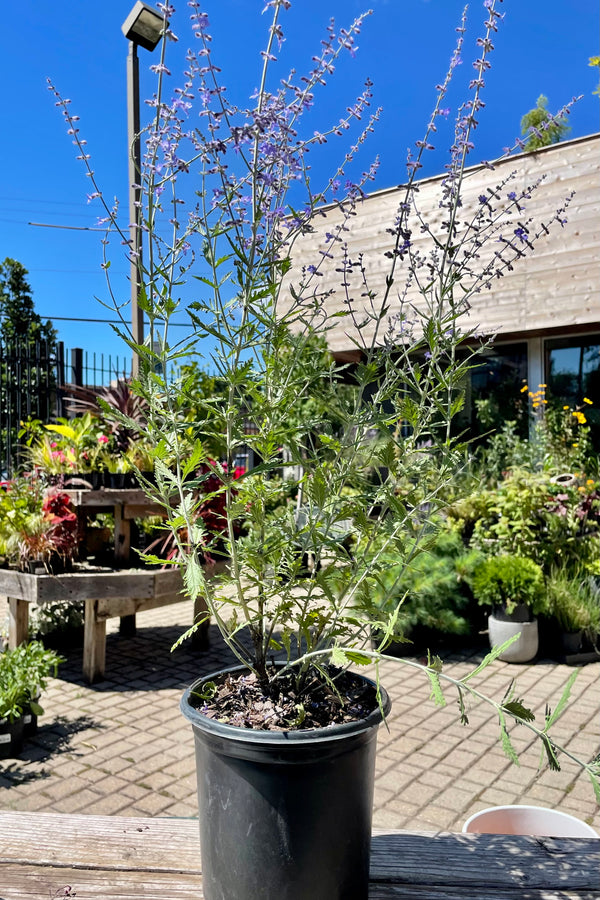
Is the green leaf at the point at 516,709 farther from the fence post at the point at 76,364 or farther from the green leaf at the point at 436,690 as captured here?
the fence post at the point at 76,364

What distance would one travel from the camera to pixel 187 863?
154cm

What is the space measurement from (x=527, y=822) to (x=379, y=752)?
1.54 meters

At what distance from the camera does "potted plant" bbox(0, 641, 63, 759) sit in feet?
11.4

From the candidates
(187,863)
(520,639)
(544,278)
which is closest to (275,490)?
(187,863)

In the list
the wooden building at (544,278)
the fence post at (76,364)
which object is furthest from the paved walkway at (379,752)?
the fence post at (76,364)

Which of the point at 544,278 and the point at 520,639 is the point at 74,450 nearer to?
the point at 520,639

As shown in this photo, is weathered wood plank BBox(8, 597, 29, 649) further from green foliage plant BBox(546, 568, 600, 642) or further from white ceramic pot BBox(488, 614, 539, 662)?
green foliage plant BBox(546, 568, 600, 642)

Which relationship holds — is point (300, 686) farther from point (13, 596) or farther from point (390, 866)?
point (13, 596)

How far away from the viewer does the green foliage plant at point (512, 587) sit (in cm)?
515

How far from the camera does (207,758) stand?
133 centimetres

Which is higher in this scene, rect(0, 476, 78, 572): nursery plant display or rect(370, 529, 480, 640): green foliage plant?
rect(0, 476, 78, 572): nursery plant display

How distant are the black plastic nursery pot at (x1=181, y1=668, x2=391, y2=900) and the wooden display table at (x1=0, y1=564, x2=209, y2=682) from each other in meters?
3.30

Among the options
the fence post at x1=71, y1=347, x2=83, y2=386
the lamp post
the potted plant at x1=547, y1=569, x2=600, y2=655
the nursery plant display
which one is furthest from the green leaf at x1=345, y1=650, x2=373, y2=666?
the fence post at x1=71, y1=347, x2=83, y2=386

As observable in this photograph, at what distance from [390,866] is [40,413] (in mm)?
9920
